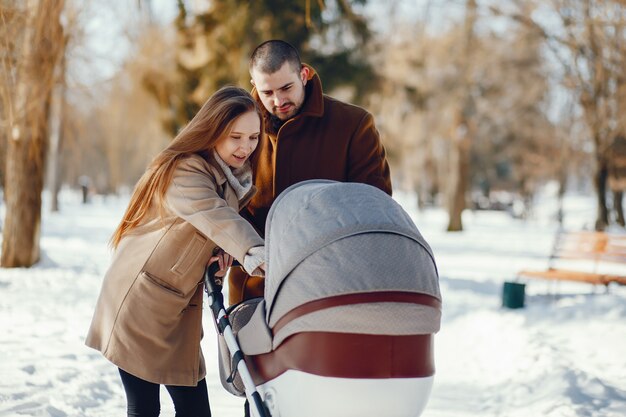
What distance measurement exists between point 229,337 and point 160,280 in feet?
1.29

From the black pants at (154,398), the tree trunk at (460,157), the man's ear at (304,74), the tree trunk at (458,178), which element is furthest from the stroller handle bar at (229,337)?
the tree trunk at (458,178)

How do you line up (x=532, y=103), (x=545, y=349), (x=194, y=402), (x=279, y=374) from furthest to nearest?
(x=532, y=103) → (x=545, y=349) → (x=194, y=402) → (x=279, y=374)

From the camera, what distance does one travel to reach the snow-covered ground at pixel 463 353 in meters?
4.83

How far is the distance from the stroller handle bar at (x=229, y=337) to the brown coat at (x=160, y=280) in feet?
0.21

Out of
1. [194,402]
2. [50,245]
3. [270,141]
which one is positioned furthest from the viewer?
[50,245]

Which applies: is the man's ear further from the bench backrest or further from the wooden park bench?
the bench backrest

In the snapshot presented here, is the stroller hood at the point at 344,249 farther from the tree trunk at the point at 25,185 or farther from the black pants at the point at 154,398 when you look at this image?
the tree trunk at the point at 25,185

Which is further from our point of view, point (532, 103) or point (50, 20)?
point (532, 103)

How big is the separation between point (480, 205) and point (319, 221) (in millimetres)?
42487

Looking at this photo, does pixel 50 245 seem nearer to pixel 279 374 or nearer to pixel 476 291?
pixel 476 291

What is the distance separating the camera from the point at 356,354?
7.76 ft

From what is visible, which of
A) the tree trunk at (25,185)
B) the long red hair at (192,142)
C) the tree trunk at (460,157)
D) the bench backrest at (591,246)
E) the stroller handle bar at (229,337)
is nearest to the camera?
the stroller handle bar at (229,337)

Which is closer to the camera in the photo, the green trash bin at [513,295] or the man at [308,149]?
the man at [308,149]

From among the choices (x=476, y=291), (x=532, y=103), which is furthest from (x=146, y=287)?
(x=532, y=103)
